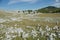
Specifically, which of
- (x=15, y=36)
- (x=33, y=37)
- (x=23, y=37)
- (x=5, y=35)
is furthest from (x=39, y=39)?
(x=5, y=35)

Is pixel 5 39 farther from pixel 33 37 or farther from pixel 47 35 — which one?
pixel 47 35

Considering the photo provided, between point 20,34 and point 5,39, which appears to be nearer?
point 5,39

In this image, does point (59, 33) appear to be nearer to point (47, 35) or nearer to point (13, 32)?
point (47, 35)

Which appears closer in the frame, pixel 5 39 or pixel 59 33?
pixel 5 39

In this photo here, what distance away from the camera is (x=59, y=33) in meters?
20.4

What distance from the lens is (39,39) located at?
18781 mm

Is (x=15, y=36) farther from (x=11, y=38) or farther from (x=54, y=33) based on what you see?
(x=54, y=33)

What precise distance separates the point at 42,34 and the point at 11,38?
443cm

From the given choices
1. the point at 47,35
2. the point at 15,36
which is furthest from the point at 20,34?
the point at 47,35

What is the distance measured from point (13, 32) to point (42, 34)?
4.43 m

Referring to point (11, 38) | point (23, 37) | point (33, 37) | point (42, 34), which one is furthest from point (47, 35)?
point (11, 38)

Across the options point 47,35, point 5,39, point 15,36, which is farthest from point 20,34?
point 47,35

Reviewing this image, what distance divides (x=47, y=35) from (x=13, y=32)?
518 cm

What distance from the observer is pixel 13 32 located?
21.3 metres
